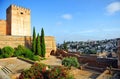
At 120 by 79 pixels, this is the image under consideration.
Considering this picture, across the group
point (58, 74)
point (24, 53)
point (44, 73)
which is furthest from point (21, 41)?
point (58, 74)

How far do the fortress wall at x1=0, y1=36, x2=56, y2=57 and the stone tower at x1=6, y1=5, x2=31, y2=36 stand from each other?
3.85 m

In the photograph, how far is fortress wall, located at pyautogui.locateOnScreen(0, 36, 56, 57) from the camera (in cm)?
2561

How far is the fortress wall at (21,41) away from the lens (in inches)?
1008

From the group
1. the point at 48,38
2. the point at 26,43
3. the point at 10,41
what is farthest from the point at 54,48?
the point at 10,41

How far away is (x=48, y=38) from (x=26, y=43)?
4462 mm

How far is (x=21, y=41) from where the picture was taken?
27422 millimetres

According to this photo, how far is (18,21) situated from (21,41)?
5.41 metres

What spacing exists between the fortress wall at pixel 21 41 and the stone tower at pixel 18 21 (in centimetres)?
385

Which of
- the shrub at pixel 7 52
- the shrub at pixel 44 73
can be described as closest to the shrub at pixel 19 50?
the shrub at pixel 7 52

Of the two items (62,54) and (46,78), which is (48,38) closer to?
(62,54)

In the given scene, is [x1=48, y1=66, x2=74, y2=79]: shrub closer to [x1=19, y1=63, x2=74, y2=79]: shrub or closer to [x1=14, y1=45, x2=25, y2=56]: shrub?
[x1=19, y1=63, x2=74, y2=79]: shrub

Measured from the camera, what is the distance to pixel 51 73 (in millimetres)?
10789

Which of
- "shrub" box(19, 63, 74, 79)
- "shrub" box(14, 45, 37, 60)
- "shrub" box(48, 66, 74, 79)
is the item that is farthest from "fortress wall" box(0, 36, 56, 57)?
"shrub" box(48, 66, 74, 79)

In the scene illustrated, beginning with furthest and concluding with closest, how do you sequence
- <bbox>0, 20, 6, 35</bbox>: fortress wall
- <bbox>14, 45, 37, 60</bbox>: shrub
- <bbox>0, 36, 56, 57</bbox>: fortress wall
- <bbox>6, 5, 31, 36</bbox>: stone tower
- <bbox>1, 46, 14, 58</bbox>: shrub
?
<bbox>0, 20, 6, 35</bbox>: fortress wall, <bbox>6, 5, 31, 36</bbox>: stone tower, <bbox>0, 36, 56, 57</bbox>: fortress wall, <bbox>14, 45, 37, 60</bbox>: shrub, <bbox>1, 46, 14, 58</bbox>: shrub
